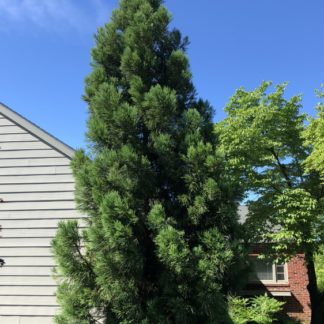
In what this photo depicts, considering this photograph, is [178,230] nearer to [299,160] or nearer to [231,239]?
[231,239]

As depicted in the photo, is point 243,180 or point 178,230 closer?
point 178,230

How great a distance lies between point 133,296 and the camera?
495cm

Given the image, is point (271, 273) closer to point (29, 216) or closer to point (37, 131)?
point (29, 216)

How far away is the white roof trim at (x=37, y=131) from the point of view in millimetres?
8352

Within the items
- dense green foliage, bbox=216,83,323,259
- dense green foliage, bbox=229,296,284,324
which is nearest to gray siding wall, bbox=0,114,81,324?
dense green foliage, bbox=229,296,284,324

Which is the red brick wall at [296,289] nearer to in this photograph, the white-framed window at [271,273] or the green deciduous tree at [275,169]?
the white-framed window at [271,273]

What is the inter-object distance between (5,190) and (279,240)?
31.6 feet

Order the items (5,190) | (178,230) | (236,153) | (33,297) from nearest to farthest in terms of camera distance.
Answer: (178,230)
(33,297)
(5,190)
(236,153)

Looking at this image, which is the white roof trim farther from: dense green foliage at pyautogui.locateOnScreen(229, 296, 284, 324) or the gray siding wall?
dense green foliage at pyautogui.locateOnScreen(229, 296, 284, 324)

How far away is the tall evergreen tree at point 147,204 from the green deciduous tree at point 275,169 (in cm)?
776

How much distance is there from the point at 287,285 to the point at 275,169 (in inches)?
210

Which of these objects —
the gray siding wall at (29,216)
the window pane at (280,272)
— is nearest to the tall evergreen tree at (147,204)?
the gray siding wall at (29,216)

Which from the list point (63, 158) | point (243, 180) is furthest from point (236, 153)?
point (63, 158)

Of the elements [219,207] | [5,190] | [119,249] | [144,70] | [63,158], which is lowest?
[119,249]
